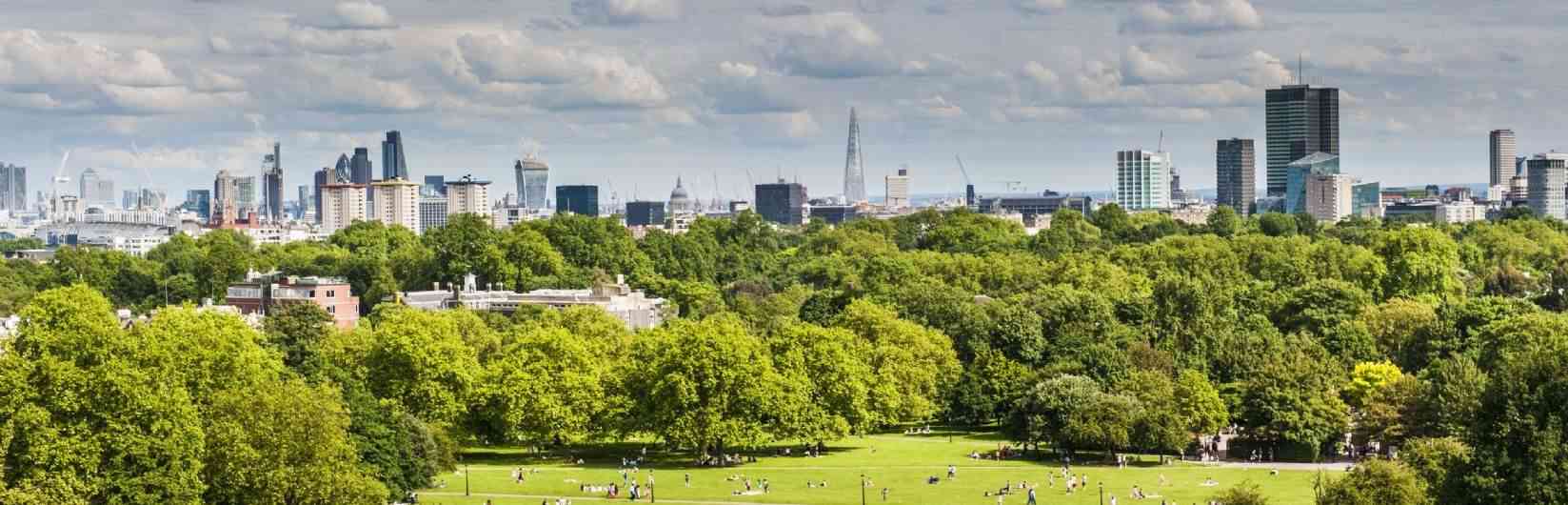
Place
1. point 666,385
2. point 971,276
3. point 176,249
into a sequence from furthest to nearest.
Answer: point 176,249, point 971,276, point 666,385

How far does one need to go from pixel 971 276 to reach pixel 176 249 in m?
77.5

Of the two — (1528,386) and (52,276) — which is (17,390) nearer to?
(1528,386)

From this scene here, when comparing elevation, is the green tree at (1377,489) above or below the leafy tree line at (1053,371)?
below

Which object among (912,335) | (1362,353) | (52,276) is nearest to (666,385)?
(912,335)

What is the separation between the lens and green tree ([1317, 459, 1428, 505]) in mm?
57219

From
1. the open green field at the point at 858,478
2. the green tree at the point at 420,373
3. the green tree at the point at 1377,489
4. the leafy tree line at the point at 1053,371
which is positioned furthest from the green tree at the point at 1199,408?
the green tree at the point at 420,373

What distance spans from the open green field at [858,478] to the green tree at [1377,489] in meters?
10.5

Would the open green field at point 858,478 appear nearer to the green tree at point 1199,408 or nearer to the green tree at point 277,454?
the green tree at point 1199,408

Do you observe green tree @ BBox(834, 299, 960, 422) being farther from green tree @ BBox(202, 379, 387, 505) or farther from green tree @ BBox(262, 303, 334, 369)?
green tree @ BBox(202, 379, 387, 505)

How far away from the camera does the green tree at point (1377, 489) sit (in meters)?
57.2

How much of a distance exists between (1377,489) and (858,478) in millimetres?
23117

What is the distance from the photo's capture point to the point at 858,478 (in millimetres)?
76500

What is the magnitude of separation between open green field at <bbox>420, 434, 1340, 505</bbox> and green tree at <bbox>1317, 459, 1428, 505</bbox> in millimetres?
10482

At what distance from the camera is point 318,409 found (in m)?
60.9
